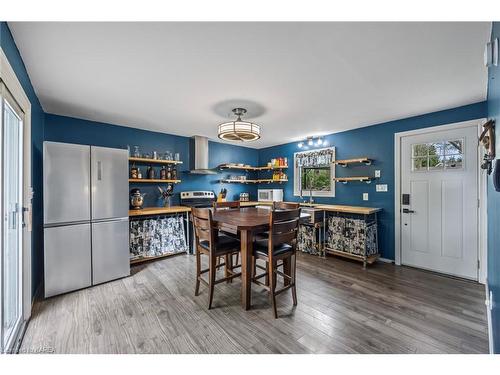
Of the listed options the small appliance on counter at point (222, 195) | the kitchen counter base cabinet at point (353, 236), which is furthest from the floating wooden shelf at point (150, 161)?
the kitchen counter base cabinet at point (353, 236)

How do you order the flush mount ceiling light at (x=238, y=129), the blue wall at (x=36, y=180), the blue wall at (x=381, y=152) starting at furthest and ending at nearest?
the blue wall at (x=381, y=152), the flush mount ceiling light at (x=238, y=129), the blue wall at (x=36, y=180)

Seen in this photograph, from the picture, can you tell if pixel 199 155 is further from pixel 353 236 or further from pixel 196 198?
pixel 353 236

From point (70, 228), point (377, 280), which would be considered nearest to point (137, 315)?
point (70, 228)

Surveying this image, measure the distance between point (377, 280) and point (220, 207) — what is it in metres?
2.40

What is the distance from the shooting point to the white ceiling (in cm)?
146

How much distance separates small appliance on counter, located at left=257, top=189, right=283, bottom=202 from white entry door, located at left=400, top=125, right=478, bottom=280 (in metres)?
2.33

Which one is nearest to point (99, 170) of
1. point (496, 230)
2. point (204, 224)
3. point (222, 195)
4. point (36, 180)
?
point (36, 180)

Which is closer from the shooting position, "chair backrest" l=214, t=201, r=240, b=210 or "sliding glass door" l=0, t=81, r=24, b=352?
"sliding glass door" l=0, t=81, r=24, b=352

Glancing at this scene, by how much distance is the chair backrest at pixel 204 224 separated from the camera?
2.14 meters

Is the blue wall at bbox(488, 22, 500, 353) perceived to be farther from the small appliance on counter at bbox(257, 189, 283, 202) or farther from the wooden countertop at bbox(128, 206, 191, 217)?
the wooden countertop at bbox(128, 206, 191, 217)

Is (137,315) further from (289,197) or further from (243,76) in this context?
(289,197)

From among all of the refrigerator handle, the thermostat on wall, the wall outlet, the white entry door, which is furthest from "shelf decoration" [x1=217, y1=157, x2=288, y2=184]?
the thermostat on wall

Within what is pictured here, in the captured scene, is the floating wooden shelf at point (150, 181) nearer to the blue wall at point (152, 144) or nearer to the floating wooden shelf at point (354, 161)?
the blue wall at point (152, 144)

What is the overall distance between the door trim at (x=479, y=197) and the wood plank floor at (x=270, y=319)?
0.42m
